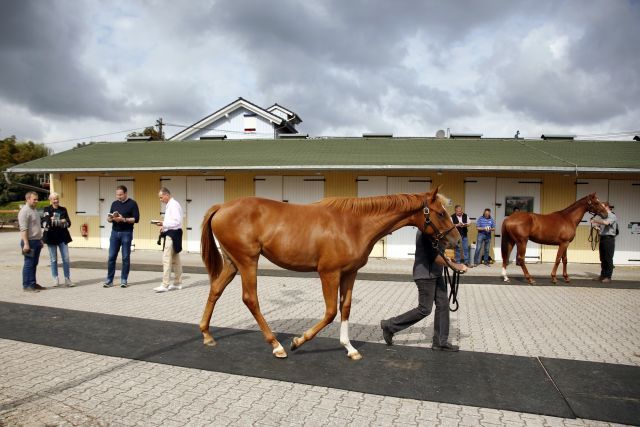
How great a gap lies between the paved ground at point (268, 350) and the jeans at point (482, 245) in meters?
3.31

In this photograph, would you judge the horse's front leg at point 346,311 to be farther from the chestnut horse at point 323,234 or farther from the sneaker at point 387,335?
the sneaker at point 387,335

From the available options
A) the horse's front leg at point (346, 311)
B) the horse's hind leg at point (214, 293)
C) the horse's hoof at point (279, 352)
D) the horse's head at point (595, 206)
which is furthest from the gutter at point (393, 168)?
the horse's hoof at point (279, 352)

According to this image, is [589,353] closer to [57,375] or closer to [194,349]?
[194,349]

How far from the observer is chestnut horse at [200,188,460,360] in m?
4.10

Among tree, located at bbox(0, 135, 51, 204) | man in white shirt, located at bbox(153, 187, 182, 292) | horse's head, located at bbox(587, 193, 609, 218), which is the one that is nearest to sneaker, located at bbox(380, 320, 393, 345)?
man in white shirt, located at bbox(153, 187, 182, 292)

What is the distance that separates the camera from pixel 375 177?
12.9 metres

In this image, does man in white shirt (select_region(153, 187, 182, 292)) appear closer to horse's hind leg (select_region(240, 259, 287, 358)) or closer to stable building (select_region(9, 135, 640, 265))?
horse's hind leg (select_region(240, 259, 287, 358))

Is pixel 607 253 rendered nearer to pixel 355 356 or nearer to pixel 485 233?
pixel 485 233

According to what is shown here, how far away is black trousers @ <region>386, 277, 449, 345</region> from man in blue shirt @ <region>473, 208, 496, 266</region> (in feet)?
26.3

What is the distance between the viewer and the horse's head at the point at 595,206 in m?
9.29

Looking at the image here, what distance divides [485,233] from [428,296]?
843 centimetres

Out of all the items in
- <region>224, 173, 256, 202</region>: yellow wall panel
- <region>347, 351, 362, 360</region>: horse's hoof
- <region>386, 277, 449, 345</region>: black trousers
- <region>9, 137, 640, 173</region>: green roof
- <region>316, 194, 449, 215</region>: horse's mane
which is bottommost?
<region>347, 351, 362, 360</region>: horse's hoof

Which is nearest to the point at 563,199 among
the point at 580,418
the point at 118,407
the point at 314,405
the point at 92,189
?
the point at 580,418

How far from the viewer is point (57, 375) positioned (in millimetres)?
3695
